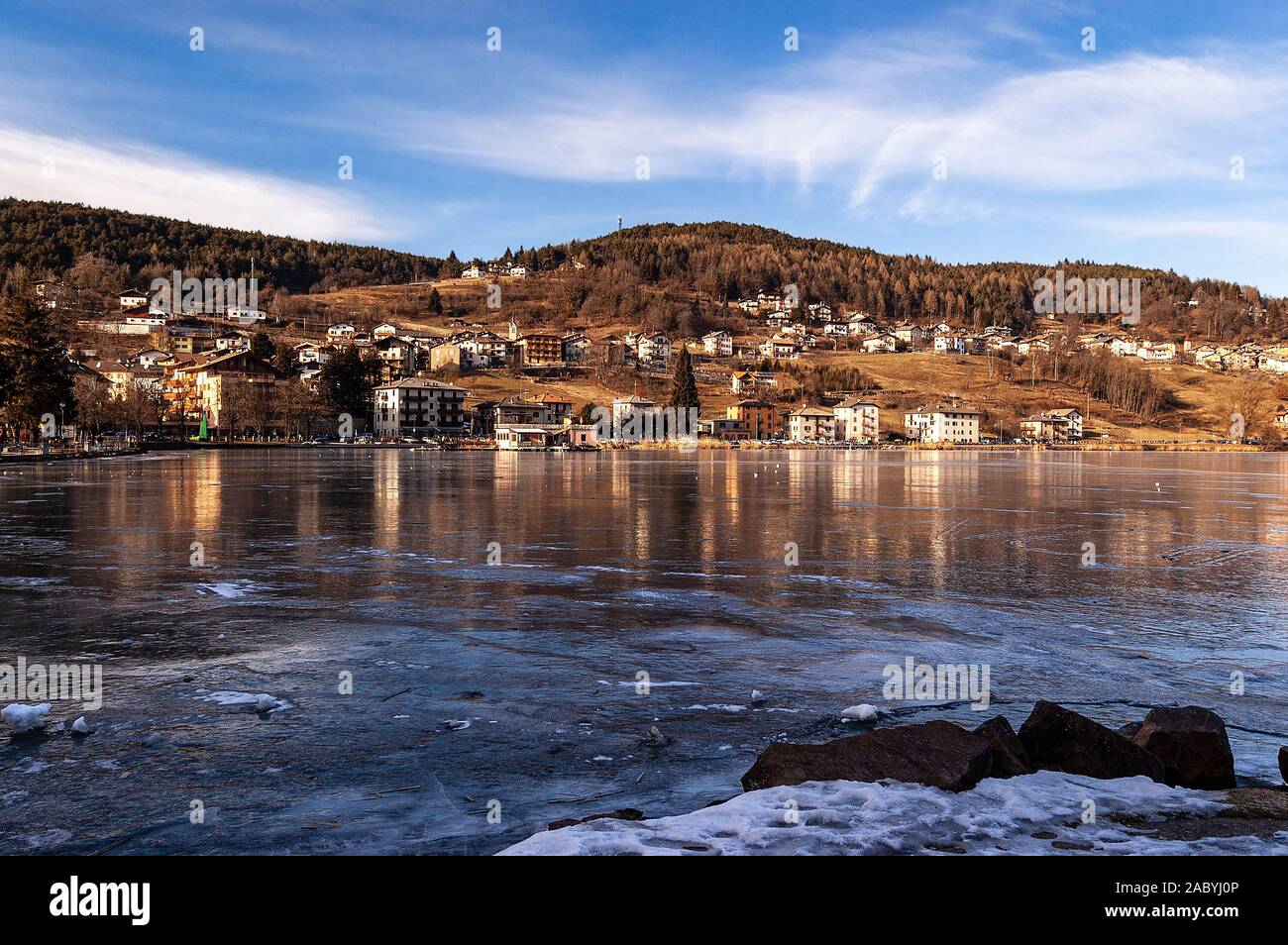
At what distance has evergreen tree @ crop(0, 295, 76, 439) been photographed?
72.5 metres

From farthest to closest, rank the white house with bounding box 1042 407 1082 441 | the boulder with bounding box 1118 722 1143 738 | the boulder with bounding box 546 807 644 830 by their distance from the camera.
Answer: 1. the white house with bounding box 1042 407 1082 441
2. the boulder with bounding box 1118 722 1143 738
3. the boulder with bounding box 546 807 644 830

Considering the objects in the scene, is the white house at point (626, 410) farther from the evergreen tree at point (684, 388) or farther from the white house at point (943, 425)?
the white house at point (943, 425)

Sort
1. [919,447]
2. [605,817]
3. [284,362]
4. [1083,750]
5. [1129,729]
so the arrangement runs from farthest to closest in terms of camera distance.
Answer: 1. [284,362]
2. [919,447]
3. [1129,729]
4. [1083,750]
5. [605,817]

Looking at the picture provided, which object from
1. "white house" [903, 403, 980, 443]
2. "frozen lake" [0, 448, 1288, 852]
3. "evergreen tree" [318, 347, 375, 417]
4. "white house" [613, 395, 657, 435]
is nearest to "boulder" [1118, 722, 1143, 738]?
"frozen lake" [0, 448, 1288, 852]

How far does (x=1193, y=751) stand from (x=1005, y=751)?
4.79ft

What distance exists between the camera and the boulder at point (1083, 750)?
705cm

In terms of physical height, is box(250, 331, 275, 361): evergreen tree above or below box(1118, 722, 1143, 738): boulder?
above

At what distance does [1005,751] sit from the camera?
23.0 ft

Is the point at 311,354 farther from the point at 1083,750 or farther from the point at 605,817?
the point at 1083,750

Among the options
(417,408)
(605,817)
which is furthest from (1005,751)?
(417,408)

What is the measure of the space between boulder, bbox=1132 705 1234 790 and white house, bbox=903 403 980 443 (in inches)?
6321

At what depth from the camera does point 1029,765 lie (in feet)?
23.6

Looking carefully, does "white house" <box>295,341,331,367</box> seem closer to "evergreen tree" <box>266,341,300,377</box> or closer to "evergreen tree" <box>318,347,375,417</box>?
→ "evergreen tree" <box>266,341,300,377</box>

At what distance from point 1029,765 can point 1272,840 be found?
1723mm
